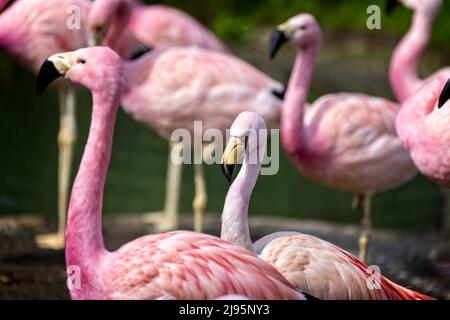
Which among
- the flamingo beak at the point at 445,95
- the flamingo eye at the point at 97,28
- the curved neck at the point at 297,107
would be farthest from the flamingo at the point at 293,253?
the flamingo eye at the point at 97,28

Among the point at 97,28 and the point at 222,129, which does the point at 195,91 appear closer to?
the point at 222,129

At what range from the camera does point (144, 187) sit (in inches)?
353

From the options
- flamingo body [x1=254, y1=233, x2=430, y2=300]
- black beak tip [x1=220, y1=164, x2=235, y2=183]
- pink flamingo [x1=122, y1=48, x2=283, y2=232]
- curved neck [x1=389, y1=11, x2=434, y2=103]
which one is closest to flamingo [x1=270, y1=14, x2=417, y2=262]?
pink flamingo [x1=122, y1=48, x2=283, y2=232]

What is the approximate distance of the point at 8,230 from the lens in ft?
19.7

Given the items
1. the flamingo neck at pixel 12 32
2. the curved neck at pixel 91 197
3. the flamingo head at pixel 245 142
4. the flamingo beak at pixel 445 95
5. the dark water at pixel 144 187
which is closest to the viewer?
the curved neck at pixel 91 197

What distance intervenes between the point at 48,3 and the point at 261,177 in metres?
5.05

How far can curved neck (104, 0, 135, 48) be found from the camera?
560 centimetres

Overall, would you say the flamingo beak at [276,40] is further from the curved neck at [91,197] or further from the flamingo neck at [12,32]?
the curved neck at [91,197]

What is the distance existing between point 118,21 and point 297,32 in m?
1.25

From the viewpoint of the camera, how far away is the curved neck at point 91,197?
3002 millimetres

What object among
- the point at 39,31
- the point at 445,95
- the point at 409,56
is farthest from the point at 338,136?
the point at 39,31

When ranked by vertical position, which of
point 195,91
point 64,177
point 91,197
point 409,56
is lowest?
point 64,177

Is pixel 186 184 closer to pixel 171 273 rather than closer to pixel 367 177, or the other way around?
pixel 367 177

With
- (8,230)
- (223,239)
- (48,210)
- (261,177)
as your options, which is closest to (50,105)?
(261,177)
